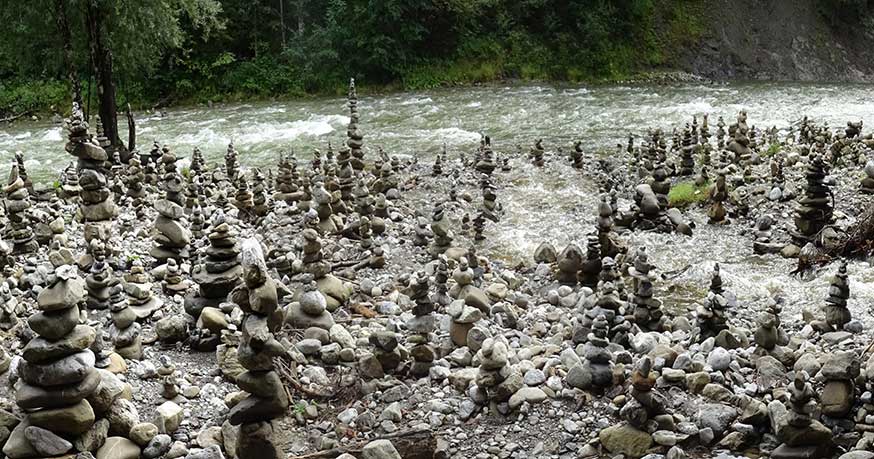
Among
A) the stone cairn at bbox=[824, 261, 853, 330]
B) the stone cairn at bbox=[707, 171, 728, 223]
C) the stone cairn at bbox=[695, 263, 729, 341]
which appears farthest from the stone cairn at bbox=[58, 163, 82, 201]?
the stone cairn at bbox=[824, 261, 853, 330]

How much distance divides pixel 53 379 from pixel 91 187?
5545mm

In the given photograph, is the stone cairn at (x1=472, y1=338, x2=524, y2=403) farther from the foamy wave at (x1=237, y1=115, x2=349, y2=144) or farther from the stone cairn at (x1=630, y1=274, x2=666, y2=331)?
the foamy wave at (x1=237, y1=115, x2=349, y2=144)

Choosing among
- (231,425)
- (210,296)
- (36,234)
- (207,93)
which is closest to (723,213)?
(210,296)

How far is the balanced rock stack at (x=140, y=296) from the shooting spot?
7.90 metres

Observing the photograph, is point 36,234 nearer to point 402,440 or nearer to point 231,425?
point 231,425

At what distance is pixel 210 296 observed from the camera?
7680mm

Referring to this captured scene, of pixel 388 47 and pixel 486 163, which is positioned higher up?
pixel 388 47

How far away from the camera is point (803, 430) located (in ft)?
16.4

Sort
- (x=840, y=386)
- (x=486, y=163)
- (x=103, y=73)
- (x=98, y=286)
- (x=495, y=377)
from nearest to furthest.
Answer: (x=840, y=386)
(x=495, y=377)
(x=98, y=286)
(x=486, y=163)
(x=103, y=73)

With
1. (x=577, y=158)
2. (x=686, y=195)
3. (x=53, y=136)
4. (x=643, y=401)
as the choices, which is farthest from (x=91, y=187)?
(x=53, y=136)

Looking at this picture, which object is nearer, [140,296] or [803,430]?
[803,430]

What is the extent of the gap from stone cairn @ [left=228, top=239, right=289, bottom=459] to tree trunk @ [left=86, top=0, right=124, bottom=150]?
1323 centimetres

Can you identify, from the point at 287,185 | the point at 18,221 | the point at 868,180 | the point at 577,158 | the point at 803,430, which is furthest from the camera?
the point at 577,158

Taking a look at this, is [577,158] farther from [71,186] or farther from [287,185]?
[71,186]
